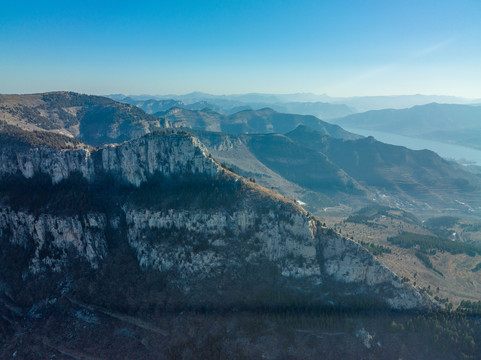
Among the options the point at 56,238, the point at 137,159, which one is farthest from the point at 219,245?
the point at 56,238

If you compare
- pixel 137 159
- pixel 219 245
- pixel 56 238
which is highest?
pixel 137 159

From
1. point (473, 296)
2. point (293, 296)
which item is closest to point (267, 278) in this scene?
point (293, 296)

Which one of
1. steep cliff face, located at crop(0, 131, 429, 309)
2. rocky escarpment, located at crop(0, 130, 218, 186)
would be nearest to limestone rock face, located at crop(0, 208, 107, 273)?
steep cliff face, located at crop(0, 131, 429, 309)

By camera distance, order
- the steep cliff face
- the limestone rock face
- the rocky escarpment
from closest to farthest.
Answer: the steep cliff face, the limestone rock face, the rocky escarpment

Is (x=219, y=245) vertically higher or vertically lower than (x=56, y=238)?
lower

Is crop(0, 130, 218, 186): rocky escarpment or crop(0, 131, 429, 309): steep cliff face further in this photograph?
crop(0, 130, 218, 186): rocky escarpment

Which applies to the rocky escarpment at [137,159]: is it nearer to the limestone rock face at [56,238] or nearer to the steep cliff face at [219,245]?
the steep cliff face at [219,245]

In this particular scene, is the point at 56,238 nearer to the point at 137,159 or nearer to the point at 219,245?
the point at 137,159

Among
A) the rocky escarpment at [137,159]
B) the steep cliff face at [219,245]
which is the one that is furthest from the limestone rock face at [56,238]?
the rocky escarpment at [137,159]

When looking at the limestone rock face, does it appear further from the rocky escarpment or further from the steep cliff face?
the rocky escarpment

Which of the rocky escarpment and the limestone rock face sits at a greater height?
the rocky escarpment
